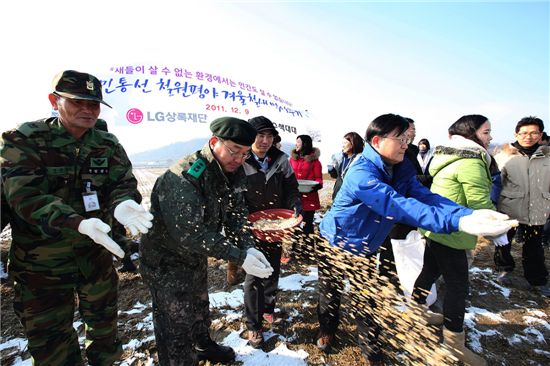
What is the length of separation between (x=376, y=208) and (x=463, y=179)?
1181 millimetres

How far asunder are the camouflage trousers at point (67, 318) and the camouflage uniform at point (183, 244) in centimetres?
48

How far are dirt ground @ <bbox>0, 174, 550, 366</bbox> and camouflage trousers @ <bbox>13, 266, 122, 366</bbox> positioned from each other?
24.8 inches

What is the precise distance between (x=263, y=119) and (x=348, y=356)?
2.76 metres

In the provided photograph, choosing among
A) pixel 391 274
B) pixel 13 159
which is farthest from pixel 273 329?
pixel 13 159

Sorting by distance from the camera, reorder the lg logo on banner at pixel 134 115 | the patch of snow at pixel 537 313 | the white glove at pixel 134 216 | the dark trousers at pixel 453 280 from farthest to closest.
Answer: the lg logo on banner at pixel 134 115
the patch of snow at pixel 537 313
the dark trousers at pixel 453 280
the white glove at pixel 134 216

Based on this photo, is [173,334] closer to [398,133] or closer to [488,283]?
Answer: [398,133]

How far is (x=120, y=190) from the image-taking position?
224 cm

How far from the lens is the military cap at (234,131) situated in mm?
1951

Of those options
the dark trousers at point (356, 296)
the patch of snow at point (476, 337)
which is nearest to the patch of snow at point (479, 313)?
the patch of snow at point (476, 337)

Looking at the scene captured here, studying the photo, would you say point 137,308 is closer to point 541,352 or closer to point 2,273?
point 2,273

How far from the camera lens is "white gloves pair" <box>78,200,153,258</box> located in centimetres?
169

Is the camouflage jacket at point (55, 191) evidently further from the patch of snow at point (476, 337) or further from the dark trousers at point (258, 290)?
the patch of snow at point (476, 337)

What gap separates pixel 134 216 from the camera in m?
1.84

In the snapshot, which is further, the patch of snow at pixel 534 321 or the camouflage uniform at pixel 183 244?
the patch of snow at pixel 534 321
